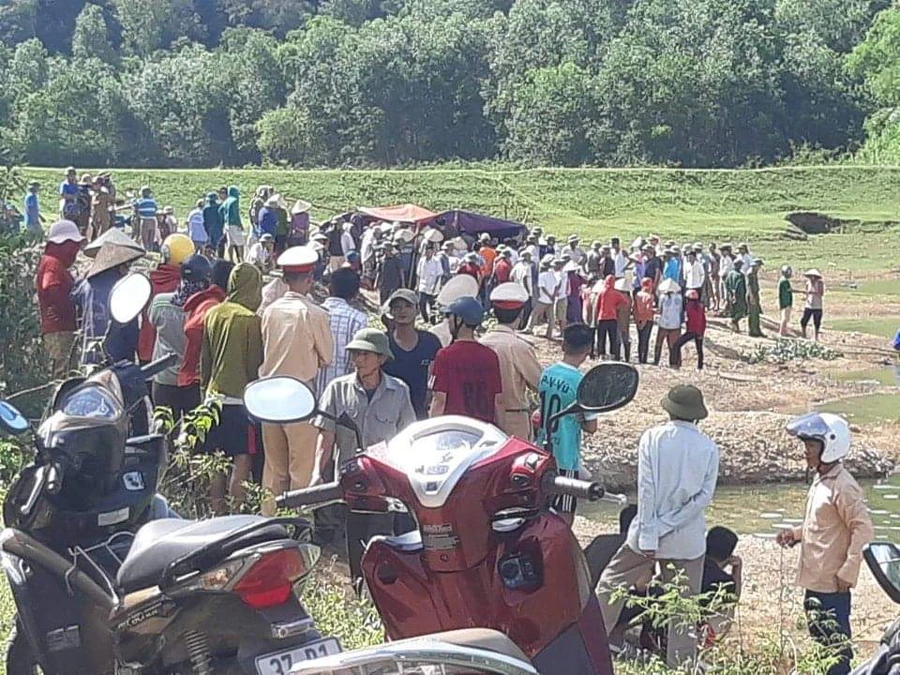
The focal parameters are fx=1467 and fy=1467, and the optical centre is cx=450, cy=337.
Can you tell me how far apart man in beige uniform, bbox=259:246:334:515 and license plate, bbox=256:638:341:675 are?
13.8 feet

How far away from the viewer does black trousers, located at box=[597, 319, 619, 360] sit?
22016 millimetres

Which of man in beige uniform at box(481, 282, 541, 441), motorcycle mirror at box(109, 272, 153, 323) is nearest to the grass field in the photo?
man in beige uniform at box(481, 282, 541, 441)

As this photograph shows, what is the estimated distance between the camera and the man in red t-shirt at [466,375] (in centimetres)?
715

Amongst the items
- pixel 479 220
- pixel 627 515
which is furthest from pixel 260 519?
pixel 479 220

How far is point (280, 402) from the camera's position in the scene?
3896 millimetres

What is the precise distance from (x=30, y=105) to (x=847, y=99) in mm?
36405

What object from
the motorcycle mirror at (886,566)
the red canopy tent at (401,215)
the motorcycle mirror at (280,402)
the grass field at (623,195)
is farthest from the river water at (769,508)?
the grass field at (623,195)

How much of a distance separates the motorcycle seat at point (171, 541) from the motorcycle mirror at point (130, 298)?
140cm

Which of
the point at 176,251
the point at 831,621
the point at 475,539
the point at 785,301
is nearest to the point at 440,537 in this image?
the point at 475,539

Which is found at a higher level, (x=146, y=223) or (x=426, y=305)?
(x=146, y=223)

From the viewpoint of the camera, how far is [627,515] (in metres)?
7.29

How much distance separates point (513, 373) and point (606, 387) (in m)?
3.97

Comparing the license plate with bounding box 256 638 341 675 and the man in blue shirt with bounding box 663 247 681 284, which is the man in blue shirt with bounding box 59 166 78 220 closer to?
the man in blue shirt with bounding box 663 247 681 284

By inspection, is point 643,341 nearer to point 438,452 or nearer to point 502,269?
point 502,269
